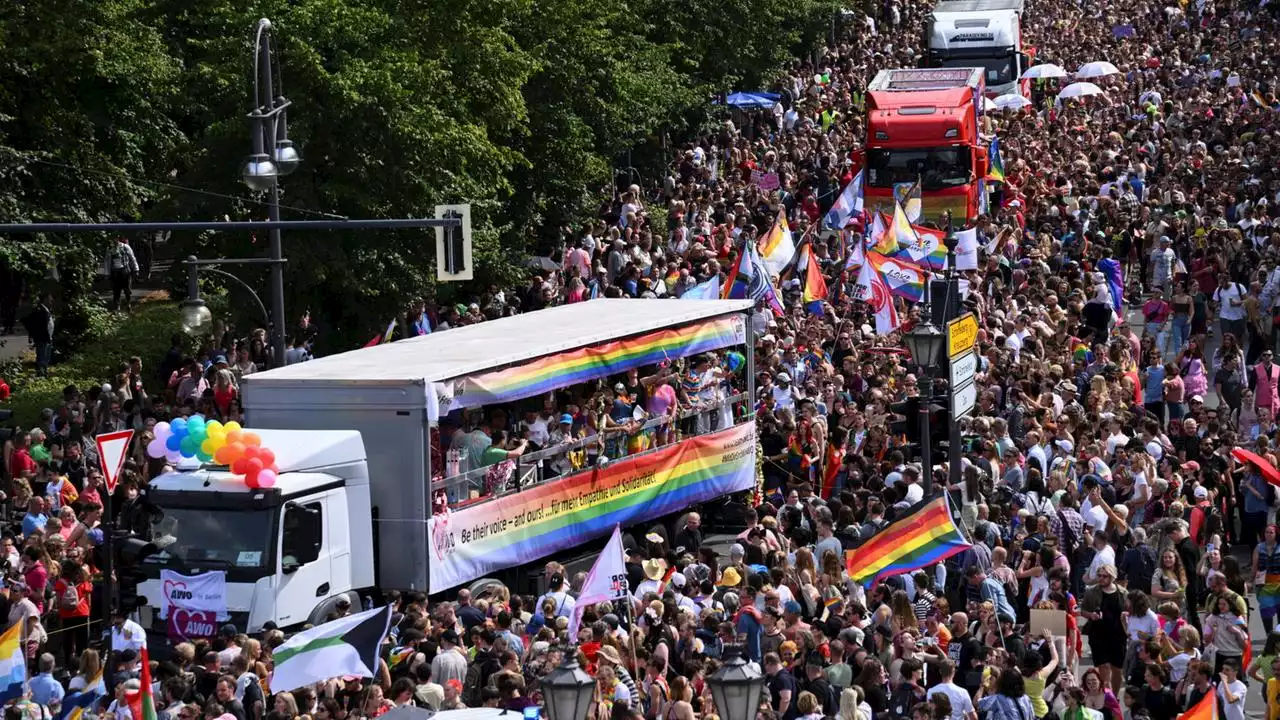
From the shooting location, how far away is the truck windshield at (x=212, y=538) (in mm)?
19625

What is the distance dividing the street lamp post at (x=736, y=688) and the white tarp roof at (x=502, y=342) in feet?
29.1

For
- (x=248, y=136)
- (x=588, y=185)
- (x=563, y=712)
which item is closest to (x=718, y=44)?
(x=588, y=185)

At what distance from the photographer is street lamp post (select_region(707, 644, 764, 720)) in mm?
12328

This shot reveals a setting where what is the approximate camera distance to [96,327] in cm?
3872

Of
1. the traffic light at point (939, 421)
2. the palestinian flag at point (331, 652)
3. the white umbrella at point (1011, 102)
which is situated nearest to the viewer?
the palestinian flag at point (331, 652)

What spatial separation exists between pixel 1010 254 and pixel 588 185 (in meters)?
9.89

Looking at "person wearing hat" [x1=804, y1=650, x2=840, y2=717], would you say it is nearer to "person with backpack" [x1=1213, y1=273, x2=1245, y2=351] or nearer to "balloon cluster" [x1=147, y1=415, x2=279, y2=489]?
"balloon cluster" [x1=147, y1=415, x2=279, y2=489]

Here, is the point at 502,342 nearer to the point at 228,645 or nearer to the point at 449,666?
the point at 228,645

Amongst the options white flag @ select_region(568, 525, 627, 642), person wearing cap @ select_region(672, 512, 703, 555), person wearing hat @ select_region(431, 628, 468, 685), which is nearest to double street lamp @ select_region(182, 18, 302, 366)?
person wearing cap @ select_region(672, 512, 703, 555)

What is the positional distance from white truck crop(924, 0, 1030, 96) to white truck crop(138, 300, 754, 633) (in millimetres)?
33481

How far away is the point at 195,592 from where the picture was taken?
64.5 ft

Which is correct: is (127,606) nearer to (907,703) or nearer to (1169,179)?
(907,703)

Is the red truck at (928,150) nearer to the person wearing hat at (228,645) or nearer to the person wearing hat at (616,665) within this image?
the person wearing hat at (228,645)

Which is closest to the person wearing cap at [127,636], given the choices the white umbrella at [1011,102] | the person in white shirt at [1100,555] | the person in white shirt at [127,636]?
the person in white shirt at [127,636]
